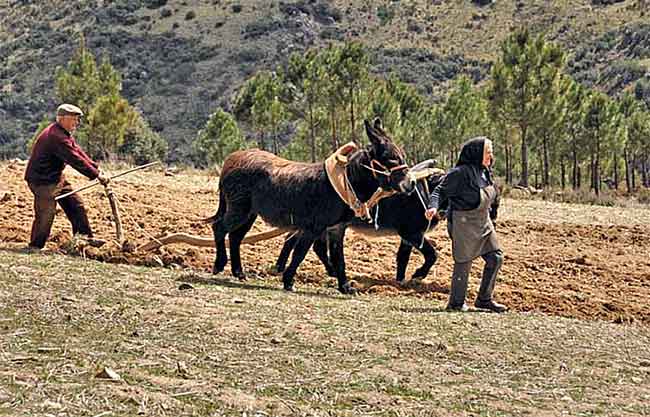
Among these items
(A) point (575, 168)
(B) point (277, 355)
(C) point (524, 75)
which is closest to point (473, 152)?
(B) point (277, 355)

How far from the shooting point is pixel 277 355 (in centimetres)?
631

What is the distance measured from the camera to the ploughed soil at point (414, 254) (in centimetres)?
1074

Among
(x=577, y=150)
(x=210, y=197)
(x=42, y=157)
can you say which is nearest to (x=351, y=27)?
(x=577, y=150)

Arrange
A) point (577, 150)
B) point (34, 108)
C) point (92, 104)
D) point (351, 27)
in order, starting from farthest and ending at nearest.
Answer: point (351, 27), point (34, 108), point (577, 150), point (92, 104)

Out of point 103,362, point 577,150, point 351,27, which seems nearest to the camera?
point 103,362

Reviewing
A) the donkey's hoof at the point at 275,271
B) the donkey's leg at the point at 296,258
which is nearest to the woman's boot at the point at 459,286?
the donkey's leg at the point at 296,258

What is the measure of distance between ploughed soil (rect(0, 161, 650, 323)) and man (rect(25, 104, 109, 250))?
0.29 m

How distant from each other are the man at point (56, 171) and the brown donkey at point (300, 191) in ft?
4.96

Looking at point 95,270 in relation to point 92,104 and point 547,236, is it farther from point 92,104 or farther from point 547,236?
point 92,104

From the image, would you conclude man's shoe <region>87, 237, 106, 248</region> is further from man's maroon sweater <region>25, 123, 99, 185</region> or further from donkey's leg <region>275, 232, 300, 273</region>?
donkey's leg <region>275, 232, 300, 273</region>

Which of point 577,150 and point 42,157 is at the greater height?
point 42,157

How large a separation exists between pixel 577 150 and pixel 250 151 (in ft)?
140

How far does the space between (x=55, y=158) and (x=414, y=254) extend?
6.11m

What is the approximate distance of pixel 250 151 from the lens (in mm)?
10820
